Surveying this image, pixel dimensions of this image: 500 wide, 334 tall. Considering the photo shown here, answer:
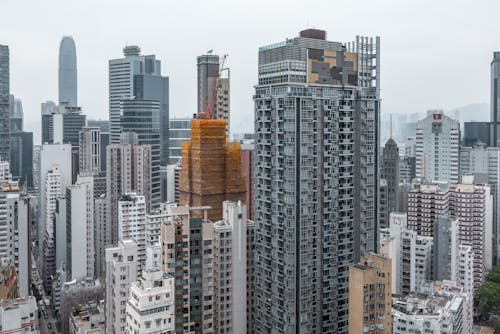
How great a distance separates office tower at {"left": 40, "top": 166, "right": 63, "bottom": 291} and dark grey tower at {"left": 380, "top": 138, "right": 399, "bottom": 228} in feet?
79.2

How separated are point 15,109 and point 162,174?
96.2ft

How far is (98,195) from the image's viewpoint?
1730 inches

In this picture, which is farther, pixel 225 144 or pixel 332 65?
pixel 225 144

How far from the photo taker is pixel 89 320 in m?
26.7

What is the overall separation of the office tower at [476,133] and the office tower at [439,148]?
38.0 feet

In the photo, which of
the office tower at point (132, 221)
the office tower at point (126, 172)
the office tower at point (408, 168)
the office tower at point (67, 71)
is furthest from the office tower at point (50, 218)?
the office tower at point (67, 71)

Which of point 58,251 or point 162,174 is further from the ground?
point 162,174

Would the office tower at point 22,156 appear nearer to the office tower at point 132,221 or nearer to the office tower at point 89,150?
the office tower at point 89,150

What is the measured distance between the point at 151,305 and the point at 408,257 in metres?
19.1

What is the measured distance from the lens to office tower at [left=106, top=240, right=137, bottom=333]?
21.5 metres

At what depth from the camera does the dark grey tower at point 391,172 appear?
130ft

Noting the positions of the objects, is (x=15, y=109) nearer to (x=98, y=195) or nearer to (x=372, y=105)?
(x=98, y=195)

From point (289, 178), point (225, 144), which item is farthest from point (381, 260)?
point (225, 144)

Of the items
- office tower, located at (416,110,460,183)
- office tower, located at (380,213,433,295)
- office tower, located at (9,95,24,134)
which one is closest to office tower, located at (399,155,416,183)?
office tower, located at (416,110,460,183)
